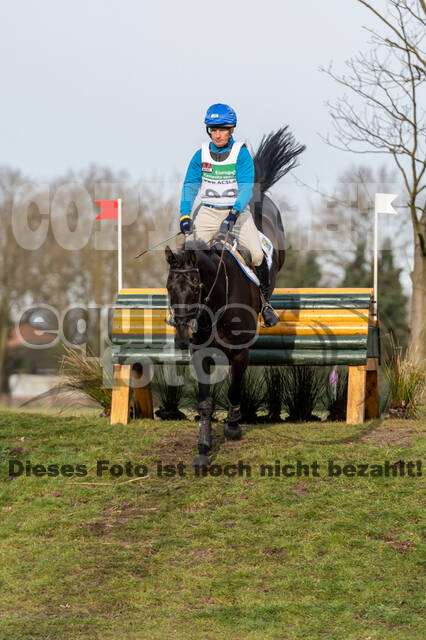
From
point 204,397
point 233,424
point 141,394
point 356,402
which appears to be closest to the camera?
point 204,397

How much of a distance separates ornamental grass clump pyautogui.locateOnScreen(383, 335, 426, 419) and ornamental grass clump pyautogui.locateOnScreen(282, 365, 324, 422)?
30.6 inches

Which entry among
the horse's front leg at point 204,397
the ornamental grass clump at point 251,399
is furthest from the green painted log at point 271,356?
the horse's front leg at point 204,397

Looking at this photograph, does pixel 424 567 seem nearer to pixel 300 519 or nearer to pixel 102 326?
pixel 300 519

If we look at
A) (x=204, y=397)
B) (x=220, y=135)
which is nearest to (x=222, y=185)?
(x=220, y=135)

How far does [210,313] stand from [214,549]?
200 cm

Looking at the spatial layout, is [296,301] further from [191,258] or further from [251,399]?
[191,258]

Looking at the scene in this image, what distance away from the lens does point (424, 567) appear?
4195 millimetres

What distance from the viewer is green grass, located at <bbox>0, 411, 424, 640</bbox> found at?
3.72m

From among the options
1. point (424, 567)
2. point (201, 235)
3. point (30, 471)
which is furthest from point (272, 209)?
point (424, 567)

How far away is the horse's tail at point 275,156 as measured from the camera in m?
8.18

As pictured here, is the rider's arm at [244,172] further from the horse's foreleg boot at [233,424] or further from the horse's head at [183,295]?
the horse's foreleg boot at [233,424]

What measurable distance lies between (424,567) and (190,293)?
236 cm

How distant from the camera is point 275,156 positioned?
8.23 m

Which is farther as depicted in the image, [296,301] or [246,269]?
[296,301]
